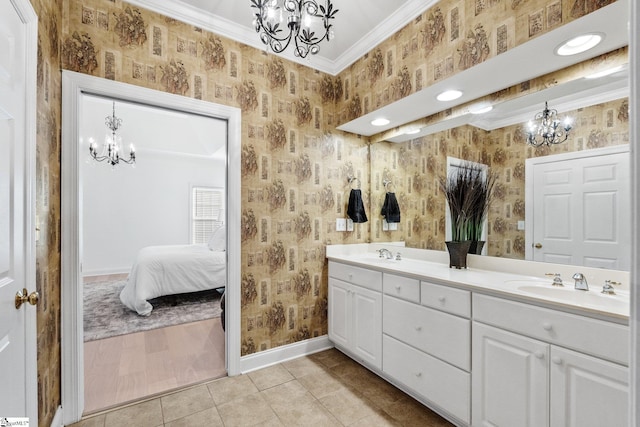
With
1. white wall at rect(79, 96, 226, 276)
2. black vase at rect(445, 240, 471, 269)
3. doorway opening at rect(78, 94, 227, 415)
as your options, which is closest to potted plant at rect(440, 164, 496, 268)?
black vase at rect(445, 240, 471, 269)

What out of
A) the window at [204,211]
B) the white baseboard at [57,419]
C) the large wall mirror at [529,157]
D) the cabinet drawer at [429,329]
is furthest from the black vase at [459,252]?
the window at [204,211]

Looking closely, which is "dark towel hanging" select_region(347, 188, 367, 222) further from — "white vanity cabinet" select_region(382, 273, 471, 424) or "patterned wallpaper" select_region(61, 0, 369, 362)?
"white vanity cabinet" select_region(382, 273, 471, 424)

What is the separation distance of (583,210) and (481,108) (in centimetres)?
93

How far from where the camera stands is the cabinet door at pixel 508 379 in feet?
4.58

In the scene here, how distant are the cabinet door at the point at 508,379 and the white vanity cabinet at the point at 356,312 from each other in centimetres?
76

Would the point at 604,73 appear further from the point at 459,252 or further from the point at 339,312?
the point at 339,312

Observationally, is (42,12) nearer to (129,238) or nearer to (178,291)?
(178,291)

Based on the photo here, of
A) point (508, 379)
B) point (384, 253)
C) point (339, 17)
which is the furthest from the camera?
point (384, 253)

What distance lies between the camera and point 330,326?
2861 millimetres

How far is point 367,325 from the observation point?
240 centimetres

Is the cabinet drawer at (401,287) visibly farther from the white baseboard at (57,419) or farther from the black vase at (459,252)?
the white baseboard at (57,419)

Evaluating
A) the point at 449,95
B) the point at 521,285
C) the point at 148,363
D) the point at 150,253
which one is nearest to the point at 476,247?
the point at 521,285

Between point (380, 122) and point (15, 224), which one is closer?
point (15, 224)

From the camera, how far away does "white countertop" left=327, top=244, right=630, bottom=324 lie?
1.29 m
